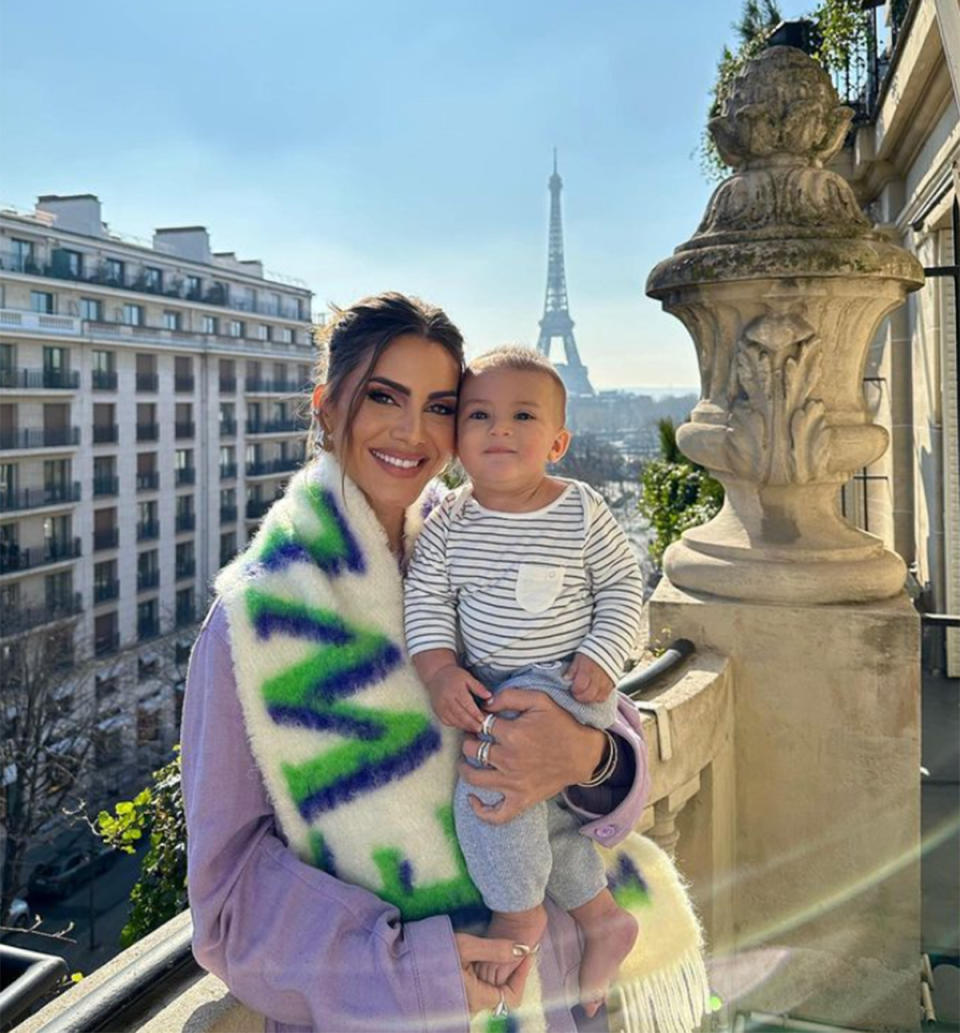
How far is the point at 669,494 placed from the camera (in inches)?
337

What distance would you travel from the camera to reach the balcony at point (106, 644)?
35781 mm

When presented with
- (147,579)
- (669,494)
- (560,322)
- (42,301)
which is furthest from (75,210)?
(560,322)

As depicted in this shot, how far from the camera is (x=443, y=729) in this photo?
1.44m

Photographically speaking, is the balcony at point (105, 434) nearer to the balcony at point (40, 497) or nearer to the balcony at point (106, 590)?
the balcony at point (40, 497)

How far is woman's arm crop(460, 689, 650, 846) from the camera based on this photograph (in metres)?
1.37

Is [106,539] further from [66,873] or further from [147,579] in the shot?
[66,873]

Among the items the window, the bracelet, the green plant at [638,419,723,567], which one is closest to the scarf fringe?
the bracelet

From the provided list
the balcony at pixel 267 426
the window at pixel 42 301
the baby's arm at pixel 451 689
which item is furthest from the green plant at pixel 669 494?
the balcony at pixel 267 426

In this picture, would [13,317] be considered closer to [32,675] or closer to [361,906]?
[32,675]

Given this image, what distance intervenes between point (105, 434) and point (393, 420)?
39800 mm

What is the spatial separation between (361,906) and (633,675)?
1.30 meters

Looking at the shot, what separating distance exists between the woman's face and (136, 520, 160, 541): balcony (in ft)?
131

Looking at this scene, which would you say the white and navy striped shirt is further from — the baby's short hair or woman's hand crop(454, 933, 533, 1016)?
woman's hand crop(454, 933, 533, 1016)

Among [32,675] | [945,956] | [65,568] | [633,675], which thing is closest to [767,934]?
[945,956]
